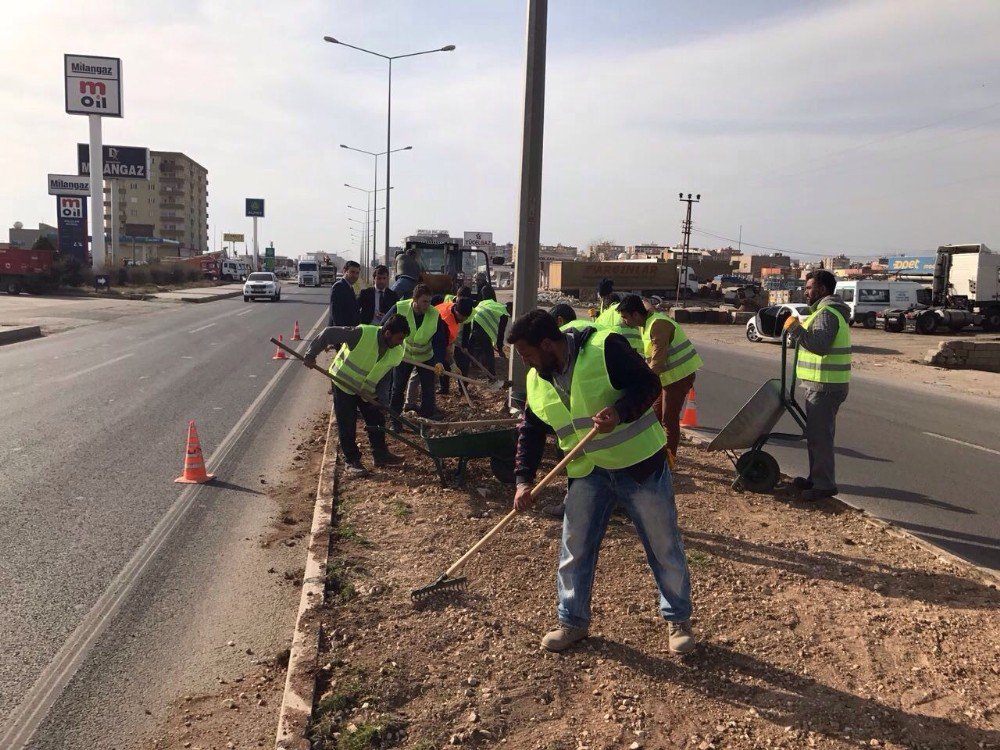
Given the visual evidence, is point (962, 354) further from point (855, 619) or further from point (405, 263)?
point (855, 619)

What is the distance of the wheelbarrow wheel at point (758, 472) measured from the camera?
21.1ft

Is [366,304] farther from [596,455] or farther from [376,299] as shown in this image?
[596,455]

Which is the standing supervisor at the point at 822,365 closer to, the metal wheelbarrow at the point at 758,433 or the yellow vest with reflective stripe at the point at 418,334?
the metal wheelbarrow at the point at 758,433

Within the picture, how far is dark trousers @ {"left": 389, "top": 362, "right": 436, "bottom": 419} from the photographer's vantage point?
8383 mm

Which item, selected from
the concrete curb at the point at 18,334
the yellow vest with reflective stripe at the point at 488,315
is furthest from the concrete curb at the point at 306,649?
the concrete curb at the point at 18,334

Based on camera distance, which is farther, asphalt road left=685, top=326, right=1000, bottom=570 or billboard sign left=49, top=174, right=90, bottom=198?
billboard sign left=49, top=174, right=90, bottom=198

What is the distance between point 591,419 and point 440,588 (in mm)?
1449

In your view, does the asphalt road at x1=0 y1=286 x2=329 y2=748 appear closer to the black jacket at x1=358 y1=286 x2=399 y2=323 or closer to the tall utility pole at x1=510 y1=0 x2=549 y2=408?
the black jacket at x1=358 y1=286 x2=399 y2=323

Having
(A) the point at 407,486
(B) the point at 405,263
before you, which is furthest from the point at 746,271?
(A) the point at 407,486

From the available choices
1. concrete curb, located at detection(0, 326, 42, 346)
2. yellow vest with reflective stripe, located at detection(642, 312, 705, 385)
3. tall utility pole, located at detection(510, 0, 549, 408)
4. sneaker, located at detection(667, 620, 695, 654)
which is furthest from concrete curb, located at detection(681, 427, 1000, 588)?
concrete curb, located at detection(0, 326, 42, 346)

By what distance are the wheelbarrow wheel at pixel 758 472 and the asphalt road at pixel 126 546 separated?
143 inches

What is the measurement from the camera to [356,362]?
22.0 feet

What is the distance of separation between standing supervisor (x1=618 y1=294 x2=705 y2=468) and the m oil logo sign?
5239 centimetres

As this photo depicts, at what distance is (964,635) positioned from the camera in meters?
3.91
